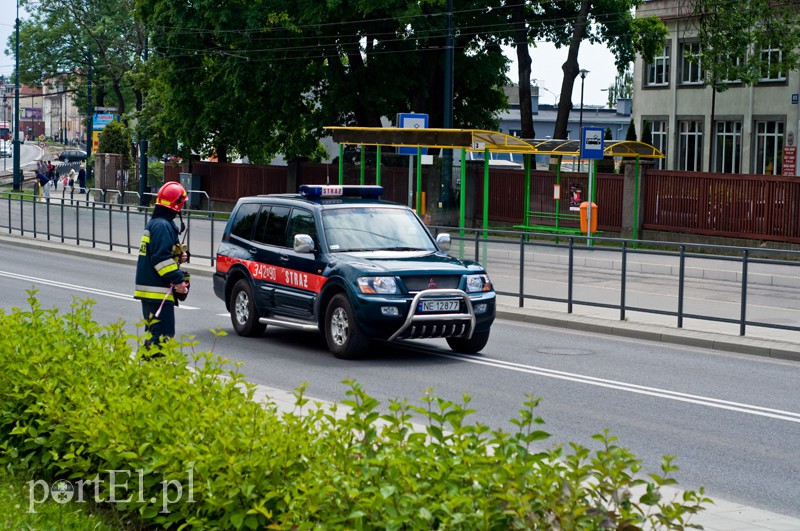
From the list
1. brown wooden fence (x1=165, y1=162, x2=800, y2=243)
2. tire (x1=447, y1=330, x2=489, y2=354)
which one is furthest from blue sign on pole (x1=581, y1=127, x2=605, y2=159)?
tire (x1=447, y1=330, x2=489, y2=354)

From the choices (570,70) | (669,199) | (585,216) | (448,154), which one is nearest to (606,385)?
(585,216)

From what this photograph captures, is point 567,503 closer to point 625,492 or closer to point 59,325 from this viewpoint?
point 625,492

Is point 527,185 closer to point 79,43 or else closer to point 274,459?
point 274,459

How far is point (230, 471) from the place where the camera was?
17.3 feet

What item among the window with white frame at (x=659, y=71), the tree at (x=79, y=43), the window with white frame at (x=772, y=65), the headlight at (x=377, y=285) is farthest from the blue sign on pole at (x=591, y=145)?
the tree at (x=79, y=43)

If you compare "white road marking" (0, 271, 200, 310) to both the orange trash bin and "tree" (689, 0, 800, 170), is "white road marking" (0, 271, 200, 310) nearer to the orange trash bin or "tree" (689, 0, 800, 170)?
the orange trash bin

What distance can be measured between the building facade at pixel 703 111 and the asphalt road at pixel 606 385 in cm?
3089

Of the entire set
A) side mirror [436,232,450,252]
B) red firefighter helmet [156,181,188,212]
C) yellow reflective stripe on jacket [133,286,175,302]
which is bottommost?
yellow reflective stripe on jacket [133,286,175,302]

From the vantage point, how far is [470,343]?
47.6 feet

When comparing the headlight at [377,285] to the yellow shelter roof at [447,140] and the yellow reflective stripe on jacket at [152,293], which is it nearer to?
the yellow reflective stripe on jacket at [152,293]

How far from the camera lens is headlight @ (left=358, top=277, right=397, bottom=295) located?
13445 mm

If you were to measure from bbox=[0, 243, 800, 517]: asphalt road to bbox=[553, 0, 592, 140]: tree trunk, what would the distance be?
2763 centimetres

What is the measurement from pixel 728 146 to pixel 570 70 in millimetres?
9101

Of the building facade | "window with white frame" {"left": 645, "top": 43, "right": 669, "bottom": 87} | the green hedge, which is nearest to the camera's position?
the green hedge
